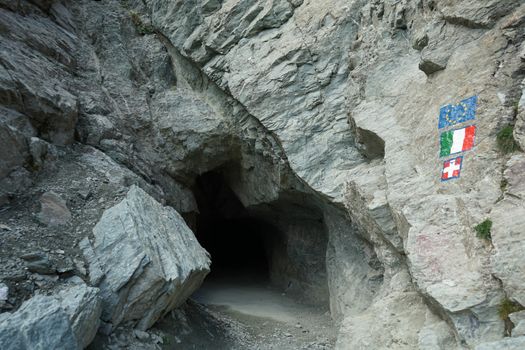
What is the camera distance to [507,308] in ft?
16.3

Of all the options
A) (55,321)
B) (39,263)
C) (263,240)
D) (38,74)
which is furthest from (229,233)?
(55,321)

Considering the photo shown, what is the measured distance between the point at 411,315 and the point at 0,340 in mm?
6189

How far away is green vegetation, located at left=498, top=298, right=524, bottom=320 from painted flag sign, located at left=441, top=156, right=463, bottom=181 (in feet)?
7.47

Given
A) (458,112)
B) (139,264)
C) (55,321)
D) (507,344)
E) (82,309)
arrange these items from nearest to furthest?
(507,344)
(55,321)
(82,309)
(458,112)
(139,264)

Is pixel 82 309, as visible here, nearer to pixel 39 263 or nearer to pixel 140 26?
pixel 39 263

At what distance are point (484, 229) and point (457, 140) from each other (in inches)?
74.9

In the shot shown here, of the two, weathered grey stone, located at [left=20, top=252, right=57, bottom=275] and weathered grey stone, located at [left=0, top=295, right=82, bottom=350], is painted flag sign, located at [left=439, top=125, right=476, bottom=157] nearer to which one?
weathered grey stone, located at [left=0, top=295, right=82, bottom=350]

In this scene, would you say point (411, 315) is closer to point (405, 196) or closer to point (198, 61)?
point (405, 196)

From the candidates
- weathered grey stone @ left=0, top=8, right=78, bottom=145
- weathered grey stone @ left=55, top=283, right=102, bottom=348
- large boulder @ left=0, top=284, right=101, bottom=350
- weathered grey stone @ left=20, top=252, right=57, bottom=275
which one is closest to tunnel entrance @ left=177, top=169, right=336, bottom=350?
weathered grey stone @ left=55, top=283, right=102, bottom=348

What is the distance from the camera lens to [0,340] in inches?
211

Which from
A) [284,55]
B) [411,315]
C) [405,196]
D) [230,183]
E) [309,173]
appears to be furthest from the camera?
[230,183]

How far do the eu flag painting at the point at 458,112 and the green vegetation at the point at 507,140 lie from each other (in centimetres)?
66

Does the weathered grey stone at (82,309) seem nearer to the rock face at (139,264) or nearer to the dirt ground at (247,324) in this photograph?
the rock face at (139,264)

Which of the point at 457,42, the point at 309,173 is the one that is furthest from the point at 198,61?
the point at 457,42
